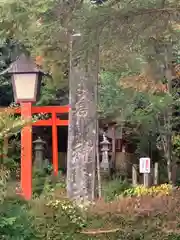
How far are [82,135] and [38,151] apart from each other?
8.07m

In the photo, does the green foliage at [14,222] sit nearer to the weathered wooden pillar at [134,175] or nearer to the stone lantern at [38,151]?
the weathered wooden pillar at [134,175]

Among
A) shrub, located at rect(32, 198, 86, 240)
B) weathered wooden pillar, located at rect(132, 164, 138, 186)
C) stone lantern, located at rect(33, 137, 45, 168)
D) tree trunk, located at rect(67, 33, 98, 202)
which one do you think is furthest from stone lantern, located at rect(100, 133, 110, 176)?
shrub, located at rect(32, 198, 86, 240)

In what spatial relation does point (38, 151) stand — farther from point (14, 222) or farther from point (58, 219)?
point (14, 222)

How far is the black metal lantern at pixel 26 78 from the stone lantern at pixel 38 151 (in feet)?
15.2

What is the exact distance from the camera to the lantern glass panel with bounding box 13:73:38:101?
38.0ft

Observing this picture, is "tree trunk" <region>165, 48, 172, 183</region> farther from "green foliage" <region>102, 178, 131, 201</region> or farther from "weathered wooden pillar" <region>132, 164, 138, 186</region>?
"green foliage" <region>102, 178, 131, 201</region>

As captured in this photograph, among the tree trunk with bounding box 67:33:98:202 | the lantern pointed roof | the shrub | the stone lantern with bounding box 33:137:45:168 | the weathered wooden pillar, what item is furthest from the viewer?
the stone lantern with bounding box 33:137:45:168

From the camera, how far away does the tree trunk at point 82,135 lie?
845 cm

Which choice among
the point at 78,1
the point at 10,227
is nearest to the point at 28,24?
A: the point at 78,1

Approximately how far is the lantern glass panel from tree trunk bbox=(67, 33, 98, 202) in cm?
293

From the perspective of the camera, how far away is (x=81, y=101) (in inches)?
341

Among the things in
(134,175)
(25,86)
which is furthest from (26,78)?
(134,175)

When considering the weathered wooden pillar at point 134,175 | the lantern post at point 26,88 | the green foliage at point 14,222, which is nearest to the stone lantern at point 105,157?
the weathered wooden pillar at point 134,175

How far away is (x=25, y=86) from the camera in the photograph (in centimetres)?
1177
